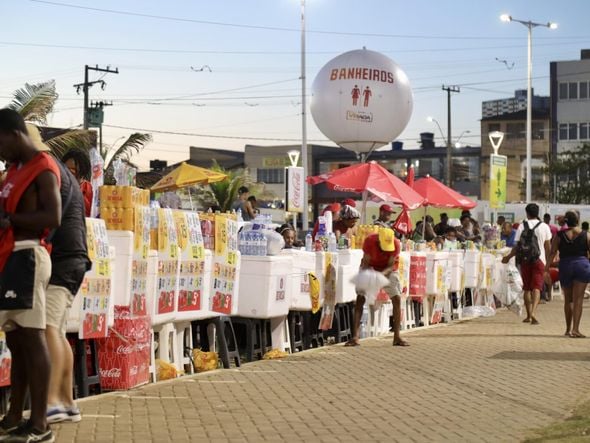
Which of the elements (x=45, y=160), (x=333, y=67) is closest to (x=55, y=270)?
(x=45, y=160)

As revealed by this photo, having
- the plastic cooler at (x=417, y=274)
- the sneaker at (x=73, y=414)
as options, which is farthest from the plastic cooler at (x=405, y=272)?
the sneaker at (x=73, y=414)

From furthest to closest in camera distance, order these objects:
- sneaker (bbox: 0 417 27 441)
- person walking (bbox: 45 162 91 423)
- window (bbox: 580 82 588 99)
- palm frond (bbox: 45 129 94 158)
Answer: window (bbox: 580 82 588 99) → palm frond (bbox: 45 129 94 158) → person walking (bbox: 45 162 91 423) → sneaker (bbox: 0 417 27 441)

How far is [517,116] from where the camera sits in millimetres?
99938

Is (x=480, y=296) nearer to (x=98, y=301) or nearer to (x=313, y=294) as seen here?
(x=313, y=294)

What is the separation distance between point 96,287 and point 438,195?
16.7 meters

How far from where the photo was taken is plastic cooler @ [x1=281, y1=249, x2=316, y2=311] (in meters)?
14.4

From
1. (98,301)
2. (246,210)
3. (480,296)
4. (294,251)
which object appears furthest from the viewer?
(480,296)

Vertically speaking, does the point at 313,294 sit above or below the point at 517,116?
below

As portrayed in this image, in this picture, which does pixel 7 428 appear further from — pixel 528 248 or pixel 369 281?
pixel 528 248

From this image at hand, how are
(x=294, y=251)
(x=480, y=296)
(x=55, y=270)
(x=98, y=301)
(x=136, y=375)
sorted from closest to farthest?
(x=55, y=270) < (x=98, y=301) < (x=136, y=375) < (x=294, y=251) < (x=480, y=296)

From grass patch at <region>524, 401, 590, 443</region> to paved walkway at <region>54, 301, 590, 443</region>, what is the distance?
6.5 inches

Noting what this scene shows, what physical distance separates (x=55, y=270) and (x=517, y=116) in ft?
311

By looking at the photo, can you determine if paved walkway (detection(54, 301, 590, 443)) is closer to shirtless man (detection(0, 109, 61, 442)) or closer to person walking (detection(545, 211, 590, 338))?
shirtless man (detection(0, 109, 61, 442))

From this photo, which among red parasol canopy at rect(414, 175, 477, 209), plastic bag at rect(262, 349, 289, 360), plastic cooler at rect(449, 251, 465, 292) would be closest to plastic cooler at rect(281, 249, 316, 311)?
plastic bag at rect(262, 349, 289, 360)
